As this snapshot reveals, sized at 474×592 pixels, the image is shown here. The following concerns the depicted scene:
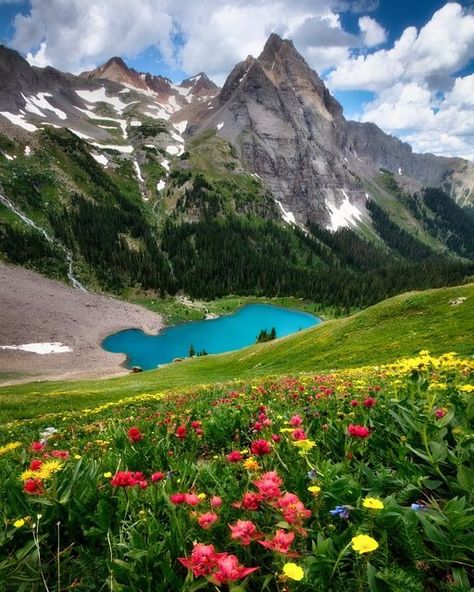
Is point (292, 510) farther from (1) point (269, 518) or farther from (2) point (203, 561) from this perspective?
(2) point (203, 561)

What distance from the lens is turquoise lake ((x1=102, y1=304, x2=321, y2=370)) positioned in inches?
4601

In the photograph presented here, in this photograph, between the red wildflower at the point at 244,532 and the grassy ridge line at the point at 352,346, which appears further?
the grassy ridge line at the point at 352,346

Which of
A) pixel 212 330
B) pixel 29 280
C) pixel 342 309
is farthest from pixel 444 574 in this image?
pixel 342 309

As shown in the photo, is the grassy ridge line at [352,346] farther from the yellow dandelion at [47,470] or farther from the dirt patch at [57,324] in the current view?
the dirt patch at [57,324]

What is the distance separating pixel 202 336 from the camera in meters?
139

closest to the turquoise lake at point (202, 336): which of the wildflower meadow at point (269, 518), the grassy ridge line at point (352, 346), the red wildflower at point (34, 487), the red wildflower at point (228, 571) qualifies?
the grassy ridge line at point (352, 346)

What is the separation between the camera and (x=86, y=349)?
370 feet

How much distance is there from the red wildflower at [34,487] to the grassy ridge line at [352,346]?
67.1ft

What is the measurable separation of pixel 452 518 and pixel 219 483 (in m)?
2.14

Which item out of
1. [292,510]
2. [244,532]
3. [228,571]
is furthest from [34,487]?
[292,510]

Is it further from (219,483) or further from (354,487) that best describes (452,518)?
(219,483)

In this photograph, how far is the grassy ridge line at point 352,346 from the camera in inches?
1124

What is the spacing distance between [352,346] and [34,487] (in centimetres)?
3484

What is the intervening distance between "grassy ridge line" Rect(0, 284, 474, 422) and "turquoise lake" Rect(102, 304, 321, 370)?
2649 inches
